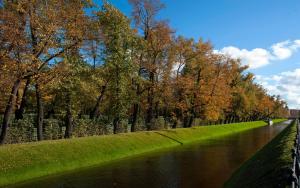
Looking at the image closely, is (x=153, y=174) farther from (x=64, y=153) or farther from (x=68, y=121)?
(x=68, y=121)

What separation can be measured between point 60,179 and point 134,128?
3034 centimetres

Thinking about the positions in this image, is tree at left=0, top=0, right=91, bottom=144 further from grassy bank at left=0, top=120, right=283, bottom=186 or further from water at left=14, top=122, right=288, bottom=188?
water at left=14, top=122, right=288, bottom=188

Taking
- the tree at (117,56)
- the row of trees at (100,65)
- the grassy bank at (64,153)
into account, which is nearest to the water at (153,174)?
the grassy bank at (64,153)

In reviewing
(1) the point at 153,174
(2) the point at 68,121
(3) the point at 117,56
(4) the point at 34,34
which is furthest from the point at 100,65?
(1) the point at 153,174

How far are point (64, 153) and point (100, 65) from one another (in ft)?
64.2

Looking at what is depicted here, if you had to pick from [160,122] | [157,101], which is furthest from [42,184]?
[160,122]

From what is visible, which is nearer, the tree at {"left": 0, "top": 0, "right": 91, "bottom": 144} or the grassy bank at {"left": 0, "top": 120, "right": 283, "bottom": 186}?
the grassy bank at {"left": 0, "top": 120, "right": 283, "bottom": 186}

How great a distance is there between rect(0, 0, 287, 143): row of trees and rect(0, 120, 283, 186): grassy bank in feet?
12.6

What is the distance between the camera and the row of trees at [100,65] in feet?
87.8

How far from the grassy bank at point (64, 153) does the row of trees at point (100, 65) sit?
3.83 metres

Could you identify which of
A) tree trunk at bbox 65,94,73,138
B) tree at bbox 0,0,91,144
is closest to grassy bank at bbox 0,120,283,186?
tree at bbox 0,0,91,144

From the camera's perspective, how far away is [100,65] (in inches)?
1759

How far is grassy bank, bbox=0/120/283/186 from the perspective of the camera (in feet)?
71.8

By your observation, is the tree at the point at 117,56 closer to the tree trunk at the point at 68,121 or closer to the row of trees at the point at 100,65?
the row of trees at the point at 100,65
